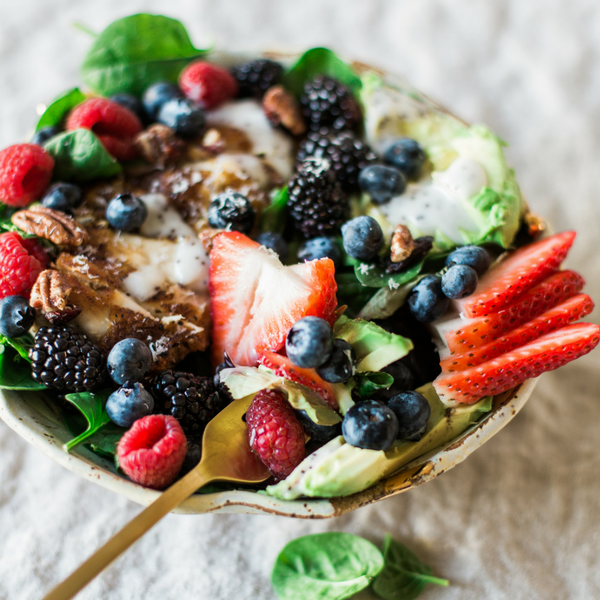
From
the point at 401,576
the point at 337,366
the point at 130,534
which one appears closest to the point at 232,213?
the point at 337,366

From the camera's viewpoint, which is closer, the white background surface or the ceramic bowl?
the ceramic bowl

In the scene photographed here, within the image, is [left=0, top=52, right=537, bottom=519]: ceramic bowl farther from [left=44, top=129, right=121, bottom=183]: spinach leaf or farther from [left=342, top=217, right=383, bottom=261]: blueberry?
[left=44, top=129, right=121, bottom=183]: spinach leaf

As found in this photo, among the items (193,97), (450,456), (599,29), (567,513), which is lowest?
(567,513)

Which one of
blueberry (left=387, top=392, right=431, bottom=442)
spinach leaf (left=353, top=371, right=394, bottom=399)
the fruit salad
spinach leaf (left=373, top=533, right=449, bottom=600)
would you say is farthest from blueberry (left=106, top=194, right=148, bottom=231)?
spinach leaf (left=373, top=533, right=449, bottom=600)

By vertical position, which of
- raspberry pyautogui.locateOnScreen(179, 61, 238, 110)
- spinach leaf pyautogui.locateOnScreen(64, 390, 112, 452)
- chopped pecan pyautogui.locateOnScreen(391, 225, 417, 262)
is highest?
raspberry pyautogui.locateOnScreen(179, 61, 238, 110)

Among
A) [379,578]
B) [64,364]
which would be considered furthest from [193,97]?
[379,578]

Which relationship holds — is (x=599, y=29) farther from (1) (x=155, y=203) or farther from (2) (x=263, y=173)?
(1) (x=155, y=203)
